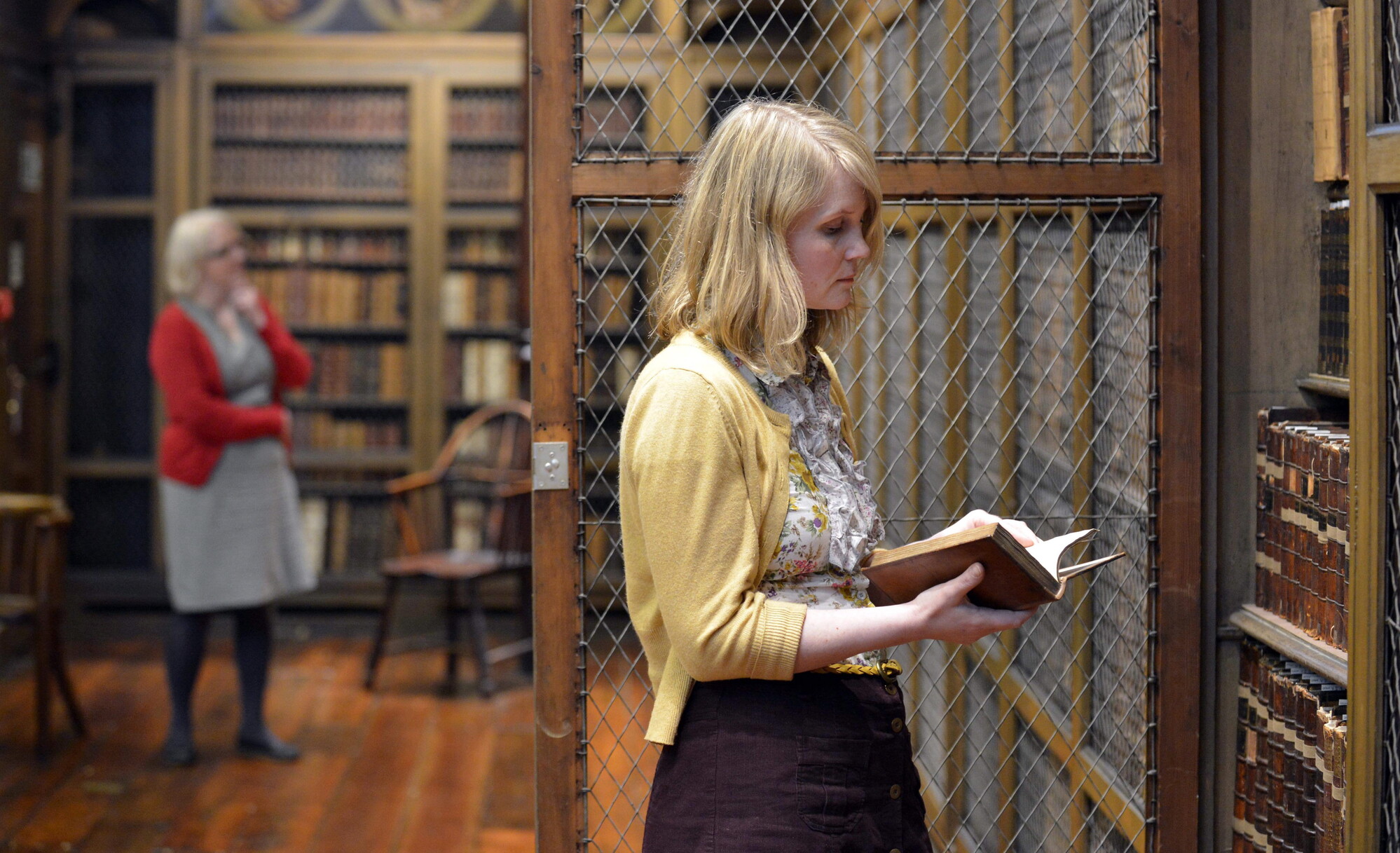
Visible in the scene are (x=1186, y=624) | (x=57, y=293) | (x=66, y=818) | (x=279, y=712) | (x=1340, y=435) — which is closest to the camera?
(x=1340, y=435)

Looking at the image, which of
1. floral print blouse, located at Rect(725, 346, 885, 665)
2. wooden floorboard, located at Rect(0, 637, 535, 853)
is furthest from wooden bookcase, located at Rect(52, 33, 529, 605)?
floral print blouse, located at Rect(725, 346, 885, 665)

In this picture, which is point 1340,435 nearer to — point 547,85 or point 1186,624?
point 1186,624

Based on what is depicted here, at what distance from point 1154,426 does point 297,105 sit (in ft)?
16.3

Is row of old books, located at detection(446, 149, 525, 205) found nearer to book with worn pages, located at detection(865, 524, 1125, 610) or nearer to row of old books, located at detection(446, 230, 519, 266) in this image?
row of old books, located at detection(446, 230, 519, 266)

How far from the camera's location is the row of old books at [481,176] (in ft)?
19.8

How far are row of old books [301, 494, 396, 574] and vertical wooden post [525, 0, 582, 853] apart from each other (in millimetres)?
4240

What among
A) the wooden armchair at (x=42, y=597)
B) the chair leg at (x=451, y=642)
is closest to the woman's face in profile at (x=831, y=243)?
the wooden armchair at (x=42, y=597)

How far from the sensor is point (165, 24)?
19.4ft

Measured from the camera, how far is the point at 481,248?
6051 mm

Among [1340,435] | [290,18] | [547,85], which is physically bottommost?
[1340,435]

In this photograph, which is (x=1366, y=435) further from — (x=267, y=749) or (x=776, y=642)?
(x=267, y=749)

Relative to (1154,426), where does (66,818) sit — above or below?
below

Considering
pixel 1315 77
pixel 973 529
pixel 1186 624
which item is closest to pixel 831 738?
pixel 973 529

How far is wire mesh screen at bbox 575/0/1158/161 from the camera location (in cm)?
199
